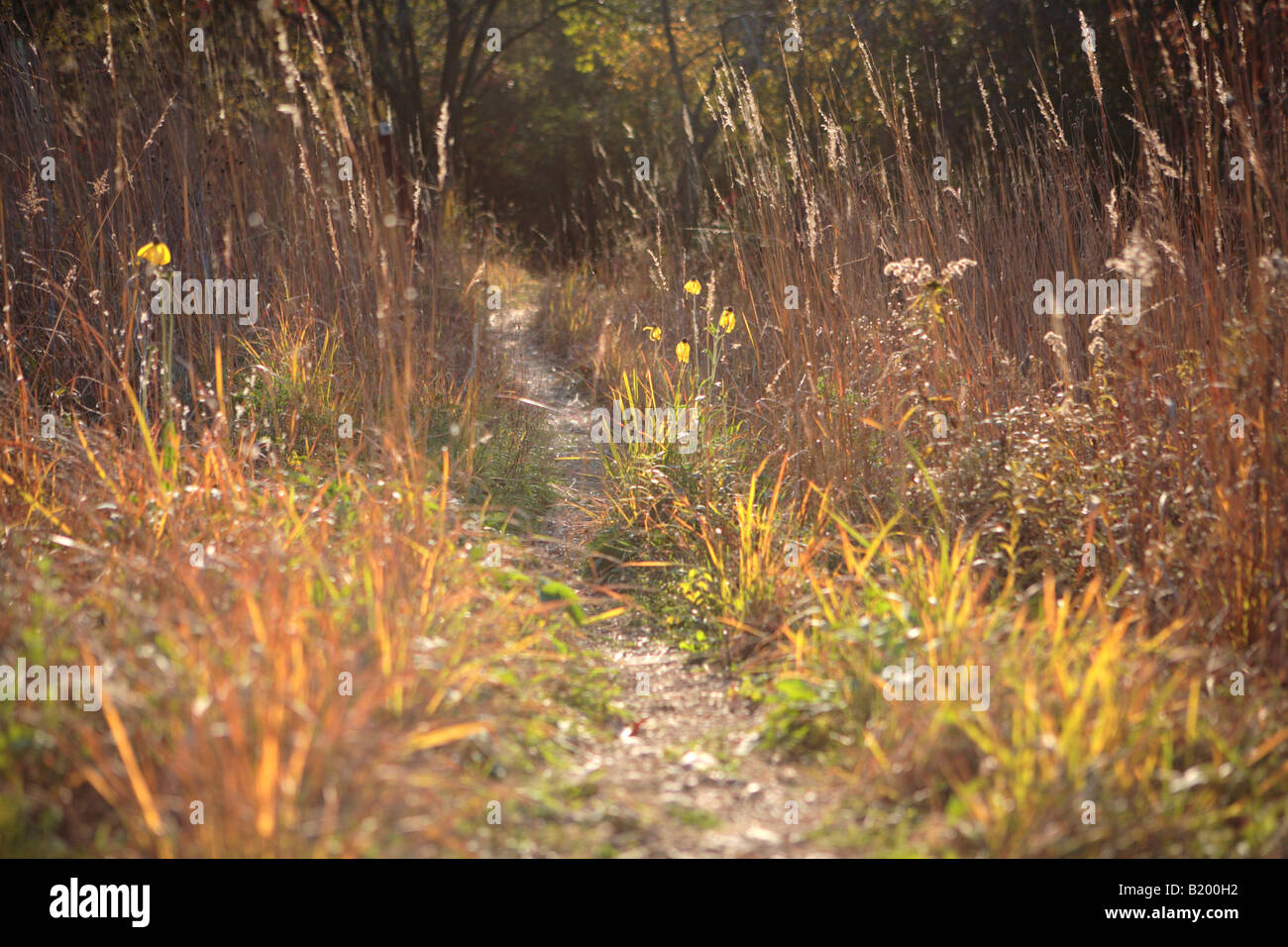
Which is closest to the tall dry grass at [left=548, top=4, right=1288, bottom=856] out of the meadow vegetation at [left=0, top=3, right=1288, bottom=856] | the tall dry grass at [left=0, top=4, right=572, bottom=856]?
the meadow vegetation at [left=0, top=3, right=1288, bottom=856]

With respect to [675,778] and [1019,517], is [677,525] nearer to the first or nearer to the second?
[1019,517]

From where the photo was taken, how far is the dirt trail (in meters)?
1.64

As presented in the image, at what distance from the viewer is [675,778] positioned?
74.0 inches

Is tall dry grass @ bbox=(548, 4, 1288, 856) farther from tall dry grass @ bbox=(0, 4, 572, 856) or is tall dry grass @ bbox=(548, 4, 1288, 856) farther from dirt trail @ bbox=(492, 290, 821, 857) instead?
tall dry grass @ bbox=(0, 4, 572, 856)

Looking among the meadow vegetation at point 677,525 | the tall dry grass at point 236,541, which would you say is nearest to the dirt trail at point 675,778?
the meadow vegetation at point 677,525

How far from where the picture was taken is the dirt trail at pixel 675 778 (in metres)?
1.64

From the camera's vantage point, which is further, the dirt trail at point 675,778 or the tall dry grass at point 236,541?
the dirt trail at point 675,778

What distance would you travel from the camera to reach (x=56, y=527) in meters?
2.39

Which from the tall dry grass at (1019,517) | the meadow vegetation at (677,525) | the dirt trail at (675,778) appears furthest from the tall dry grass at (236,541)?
the tall dry grass at (1019,517)

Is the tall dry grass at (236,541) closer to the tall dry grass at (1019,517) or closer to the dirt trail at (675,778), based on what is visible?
the dirt trail at (675,778)

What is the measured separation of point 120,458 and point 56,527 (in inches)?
9.7

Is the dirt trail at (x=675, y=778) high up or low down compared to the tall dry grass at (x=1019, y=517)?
down
